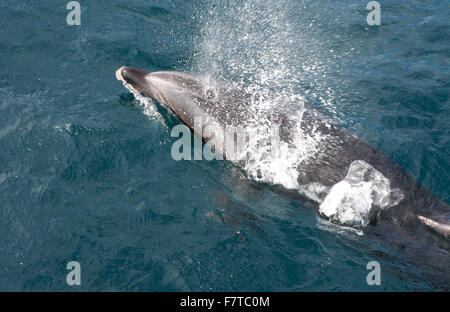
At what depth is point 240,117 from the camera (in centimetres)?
862

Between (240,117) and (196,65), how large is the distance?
10.6ft

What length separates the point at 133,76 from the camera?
980cm

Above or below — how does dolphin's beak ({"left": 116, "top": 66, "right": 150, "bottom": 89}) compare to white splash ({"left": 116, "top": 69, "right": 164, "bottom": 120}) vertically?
above

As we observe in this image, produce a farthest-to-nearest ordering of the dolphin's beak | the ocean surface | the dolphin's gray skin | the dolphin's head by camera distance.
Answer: the dolphin's beak, the dolphin's head, the dolphin's gray skin, the ocean surface

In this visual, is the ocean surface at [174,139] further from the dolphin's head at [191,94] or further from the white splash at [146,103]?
the dolphin's head at [191,94]

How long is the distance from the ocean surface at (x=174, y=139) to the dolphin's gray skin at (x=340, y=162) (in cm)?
30

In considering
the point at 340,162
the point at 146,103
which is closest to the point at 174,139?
the point at 146,103

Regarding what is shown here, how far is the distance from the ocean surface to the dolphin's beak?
35 cm

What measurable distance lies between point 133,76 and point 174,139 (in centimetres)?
177

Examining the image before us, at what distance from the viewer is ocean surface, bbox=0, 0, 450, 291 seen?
666 cm

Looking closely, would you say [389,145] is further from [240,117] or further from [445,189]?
[240,117]

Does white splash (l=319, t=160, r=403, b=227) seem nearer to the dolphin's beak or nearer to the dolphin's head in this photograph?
the dolphin's head

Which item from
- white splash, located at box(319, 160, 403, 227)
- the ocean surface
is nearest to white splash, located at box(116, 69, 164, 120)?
the ocean surface

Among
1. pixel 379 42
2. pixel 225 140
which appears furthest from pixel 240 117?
pixel 379 42
